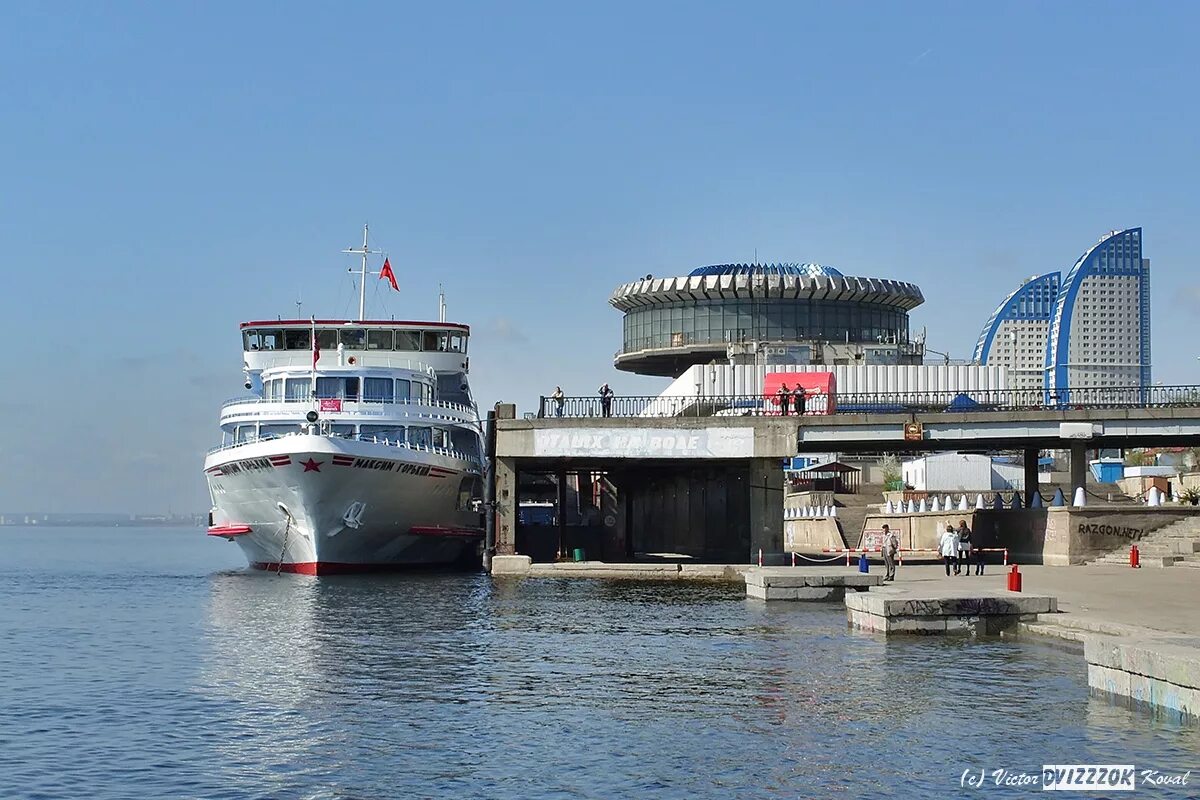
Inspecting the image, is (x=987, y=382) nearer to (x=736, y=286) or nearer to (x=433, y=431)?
(x=736, y=286)

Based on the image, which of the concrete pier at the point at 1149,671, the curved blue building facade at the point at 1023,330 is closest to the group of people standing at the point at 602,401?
the concrete pier at the point at 1149,671

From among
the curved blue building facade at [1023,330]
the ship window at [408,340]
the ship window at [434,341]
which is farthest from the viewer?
the curved blue building facade at [1023,330]

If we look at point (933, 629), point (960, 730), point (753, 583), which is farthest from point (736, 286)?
point (960, 730)

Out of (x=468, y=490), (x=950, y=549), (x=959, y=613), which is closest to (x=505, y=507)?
(x=468, y=490)

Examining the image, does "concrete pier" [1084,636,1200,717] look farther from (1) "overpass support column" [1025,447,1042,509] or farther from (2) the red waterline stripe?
(1) "overpass support column" [1025,447,1042,509]

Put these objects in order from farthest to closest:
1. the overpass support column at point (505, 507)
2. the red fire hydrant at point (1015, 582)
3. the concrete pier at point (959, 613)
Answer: the overpass support column at point (505, 507) < the red fire hydrant at point (1015, 582) < the concrete pier at point (959, 613)

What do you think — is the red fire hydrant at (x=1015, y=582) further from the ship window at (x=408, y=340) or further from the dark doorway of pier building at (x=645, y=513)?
the ship window at (x=408, y=340)

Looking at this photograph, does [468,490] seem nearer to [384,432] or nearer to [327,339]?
[384,432]

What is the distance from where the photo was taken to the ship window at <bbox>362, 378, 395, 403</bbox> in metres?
57.3

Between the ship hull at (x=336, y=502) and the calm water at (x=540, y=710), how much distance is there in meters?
14.3

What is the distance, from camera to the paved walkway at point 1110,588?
29.4m

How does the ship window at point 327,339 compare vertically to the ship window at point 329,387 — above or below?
above

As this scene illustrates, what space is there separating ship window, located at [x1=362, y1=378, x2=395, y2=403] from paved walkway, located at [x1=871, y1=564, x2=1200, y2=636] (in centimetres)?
1952

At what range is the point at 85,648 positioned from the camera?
32.3m
